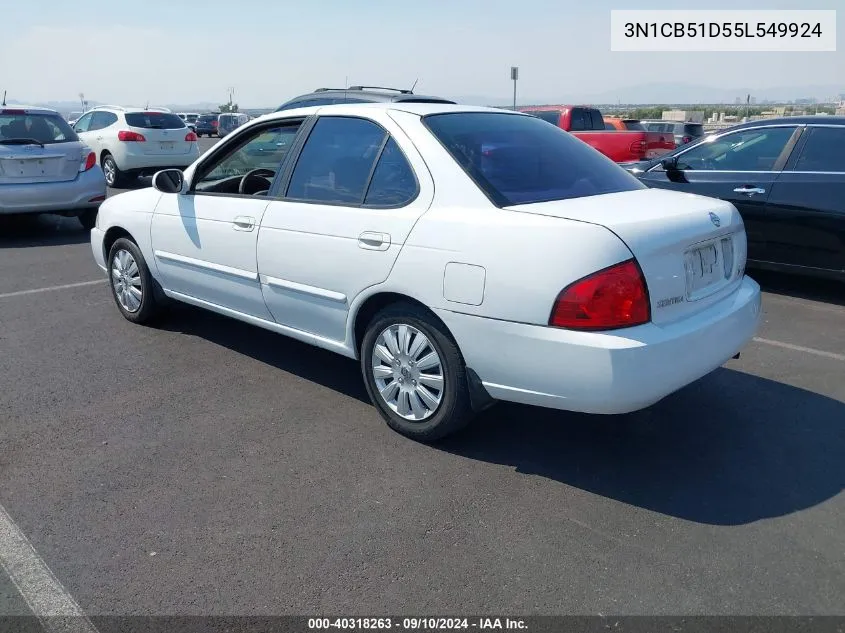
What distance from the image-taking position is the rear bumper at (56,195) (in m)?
8.99

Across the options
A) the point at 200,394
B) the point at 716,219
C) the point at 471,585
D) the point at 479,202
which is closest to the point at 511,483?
the point at 471,585

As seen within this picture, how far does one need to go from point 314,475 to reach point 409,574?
89 centimetres

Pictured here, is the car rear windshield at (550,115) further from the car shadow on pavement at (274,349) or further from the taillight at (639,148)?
the car shadow on pavement at (274,349)

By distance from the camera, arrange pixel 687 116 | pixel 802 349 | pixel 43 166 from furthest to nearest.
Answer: pixel 687 116 → pixel 43 166 → pixel 802 349

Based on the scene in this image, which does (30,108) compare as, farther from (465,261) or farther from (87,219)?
(465,261)

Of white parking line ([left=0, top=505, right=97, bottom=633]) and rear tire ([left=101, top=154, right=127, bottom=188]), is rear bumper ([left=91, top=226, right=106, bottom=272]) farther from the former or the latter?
rear tire ([left=101, top=154, right=127, bottom=188])

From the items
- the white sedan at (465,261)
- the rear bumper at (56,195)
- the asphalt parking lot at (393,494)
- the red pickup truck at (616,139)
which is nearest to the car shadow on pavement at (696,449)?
the asphalt parking lot at (393,494)

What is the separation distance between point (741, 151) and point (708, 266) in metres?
4.07

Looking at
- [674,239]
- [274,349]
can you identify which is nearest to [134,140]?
[274,349]

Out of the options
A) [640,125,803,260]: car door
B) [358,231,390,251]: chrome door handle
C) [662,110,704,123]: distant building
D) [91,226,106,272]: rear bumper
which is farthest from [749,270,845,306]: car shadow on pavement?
[662,110,704,123]: distant building

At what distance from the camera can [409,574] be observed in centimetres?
279

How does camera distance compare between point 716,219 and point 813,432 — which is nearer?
point 716,219

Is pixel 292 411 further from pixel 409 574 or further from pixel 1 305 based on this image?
pixel 1 305

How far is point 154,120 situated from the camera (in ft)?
49.3
